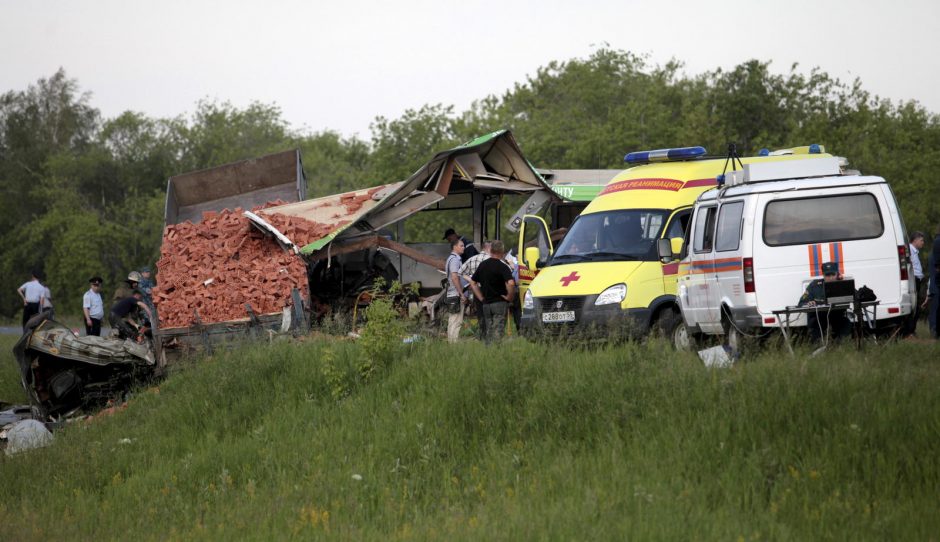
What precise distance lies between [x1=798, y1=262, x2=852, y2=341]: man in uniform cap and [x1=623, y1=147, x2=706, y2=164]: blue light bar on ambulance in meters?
5.04

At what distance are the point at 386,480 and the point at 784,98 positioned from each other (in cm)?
4332

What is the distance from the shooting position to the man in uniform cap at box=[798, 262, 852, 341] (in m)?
11.4

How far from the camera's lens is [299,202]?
→ 22250 mm

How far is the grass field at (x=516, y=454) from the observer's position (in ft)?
25.4

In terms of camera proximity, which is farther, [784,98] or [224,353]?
[784,98]

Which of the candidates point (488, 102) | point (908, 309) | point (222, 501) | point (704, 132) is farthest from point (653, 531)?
point (488, 102)

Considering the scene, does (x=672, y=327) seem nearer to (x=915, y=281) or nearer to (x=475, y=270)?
(x=475, y=270)

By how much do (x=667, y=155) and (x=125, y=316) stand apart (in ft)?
31.9

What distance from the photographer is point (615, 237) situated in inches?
619

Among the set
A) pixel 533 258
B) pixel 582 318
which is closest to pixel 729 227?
pixel 582 318

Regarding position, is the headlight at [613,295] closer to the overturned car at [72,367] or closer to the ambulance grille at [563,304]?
the ambulance grille at [563,304]

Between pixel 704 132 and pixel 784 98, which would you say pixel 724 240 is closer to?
pixel 704 132

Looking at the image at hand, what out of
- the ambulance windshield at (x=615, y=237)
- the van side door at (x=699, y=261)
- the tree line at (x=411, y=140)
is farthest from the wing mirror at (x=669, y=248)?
the tree line at (x=411, y=140)

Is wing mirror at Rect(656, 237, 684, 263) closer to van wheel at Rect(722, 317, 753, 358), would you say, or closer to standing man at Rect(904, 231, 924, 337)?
van wheel at Rect(722, 317, 753, 358)
